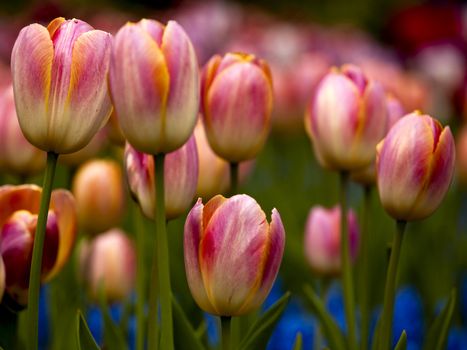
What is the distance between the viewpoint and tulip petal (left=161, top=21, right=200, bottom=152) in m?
0.70

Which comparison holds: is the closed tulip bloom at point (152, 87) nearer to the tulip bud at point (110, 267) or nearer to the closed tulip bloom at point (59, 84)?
the closed tulip bloom at point (59, 84)

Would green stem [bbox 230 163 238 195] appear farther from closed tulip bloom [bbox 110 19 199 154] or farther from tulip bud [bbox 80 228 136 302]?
tulip bud [bbox 80 228 136 302]

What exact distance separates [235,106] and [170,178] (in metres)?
0.13

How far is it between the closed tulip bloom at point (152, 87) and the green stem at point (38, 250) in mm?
78

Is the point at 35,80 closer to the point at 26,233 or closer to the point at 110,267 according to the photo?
the point at 26,233

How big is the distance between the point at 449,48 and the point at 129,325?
2805 millimetres

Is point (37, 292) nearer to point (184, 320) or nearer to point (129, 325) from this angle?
point (184, 320)

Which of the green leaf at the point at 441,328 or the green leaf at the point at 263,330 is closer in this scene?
the green leaf at the point at 263,330

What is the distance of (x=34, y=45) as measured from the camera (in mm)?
726

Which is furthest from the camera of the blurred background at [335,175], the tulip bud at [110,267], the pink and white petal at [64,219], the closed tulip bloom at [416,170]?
the blurred background at [335,175]

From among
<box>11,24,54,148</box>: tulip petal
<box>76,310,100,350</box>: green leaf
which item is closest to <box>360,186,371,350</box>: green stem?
<box>76,310,100,350</box>: green leaf

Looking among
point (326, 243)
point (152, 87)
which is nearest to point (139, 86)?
point (152, 87)

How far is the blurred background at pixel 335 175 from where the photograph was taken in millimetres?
1682

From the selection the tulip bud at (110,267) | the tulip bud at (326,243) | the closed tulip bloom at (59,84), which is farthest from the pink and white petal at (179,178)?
the tulip bud at (110,267)
